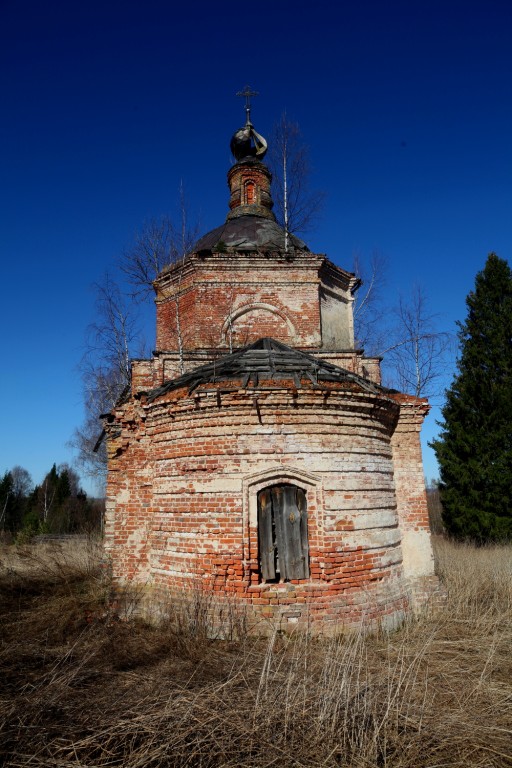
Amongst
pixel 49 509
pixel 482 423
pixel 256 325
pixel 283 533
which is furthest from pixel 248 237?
pixel 49 509

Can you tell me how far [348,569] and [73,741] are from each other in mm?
4198

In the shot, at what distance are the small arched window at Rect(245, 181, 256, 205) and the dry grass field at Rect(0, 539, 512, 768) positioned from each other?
47.4 ft

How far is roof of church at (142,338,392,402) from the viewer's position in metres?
6.93

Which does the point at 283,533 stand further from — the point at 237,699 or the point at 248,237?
the point at 248,237

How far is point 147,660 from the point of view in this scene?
5.29 metres

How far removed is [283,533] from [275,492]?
0.56 metres

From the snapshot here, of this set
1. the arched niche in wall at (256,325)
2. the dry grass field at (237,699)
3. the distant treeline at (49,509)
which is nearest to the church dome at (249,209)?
the arched niche in wall at (256,325)

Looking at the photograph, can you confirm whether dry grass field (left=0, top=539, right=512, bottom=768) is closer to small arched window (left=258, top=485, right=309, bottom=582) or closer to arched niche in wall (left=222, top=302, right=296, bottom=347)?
small arched window (left=258, top=485, right=309, bottom=582)

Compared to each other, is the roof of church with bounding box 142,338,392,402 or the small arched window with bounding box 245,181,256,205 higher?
the small arched window with bounding box 245,181,256,205

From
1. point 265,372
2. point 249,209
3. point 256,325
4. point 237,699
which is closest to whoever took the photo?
point 237,699

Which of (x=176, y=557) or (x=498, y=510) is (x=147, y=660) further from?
(x=498, y=510)

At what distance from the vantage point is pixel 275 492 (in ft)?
22.1

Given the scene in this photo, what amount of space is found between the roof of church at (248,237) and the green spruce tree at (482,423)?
9799 mm

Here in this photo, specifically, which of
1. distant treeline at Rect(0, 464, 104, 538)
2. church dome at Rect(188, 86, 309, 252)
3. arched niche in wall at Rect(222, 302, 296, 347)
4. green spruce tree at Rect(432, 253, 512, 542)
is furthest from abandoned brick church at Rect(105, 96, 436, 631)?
distant treeline at Rect(0, 464, 104, 538)
